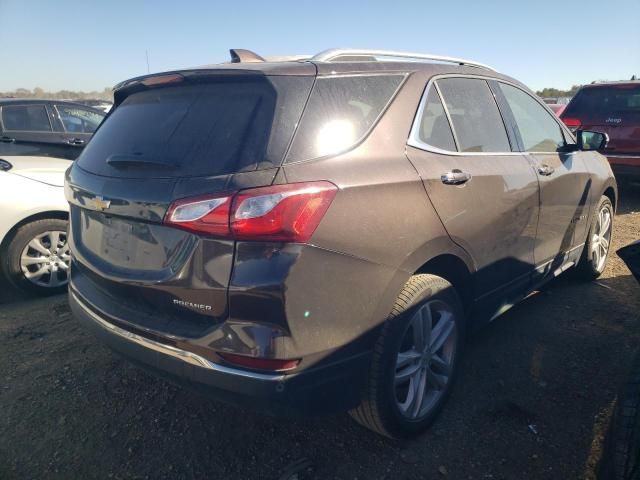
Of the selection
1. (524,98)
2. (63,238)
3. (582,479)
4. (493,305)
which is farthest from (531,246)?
(63,238)

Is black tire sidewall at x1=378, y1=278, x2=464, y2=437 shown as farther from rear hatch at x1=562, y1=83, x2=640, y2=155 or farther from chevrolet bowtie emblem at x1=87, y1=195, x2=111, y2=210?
rear hatch at x1=562, y1=83, x2=640, y2=155

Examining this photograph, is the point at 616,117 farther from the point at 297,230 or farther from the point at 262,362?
the point at 262,362

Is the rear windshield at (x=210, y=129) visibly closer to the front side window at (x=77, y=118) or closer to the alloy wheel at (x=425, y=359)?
the alloy wheel at (x=425, y=359)

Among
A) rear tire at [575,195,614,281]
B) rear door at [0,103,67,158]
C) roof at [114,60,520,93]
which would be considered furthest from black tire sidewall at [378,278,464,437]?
rear door at [0,103,67,158]

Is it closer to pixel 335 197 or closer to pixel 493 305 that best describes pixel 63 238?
pixel 335 197

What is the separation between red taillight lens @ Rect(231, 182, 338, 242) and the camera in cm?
167

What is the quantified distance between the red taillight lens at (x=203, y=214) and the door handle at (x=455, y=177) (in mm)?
1117

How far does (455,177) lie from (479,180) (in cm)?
25

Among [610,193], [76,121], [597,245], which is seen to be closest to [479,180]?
[597,245]

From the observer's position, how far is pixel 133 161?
202 cm

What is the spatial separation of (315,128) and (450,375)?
1551mm

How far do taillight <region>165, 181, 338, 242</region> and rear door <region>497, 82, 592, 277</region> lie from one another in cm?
199

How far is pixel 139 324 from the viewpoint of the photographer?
1.97 meters

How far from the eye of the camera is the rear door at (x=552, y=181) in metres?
3.18
